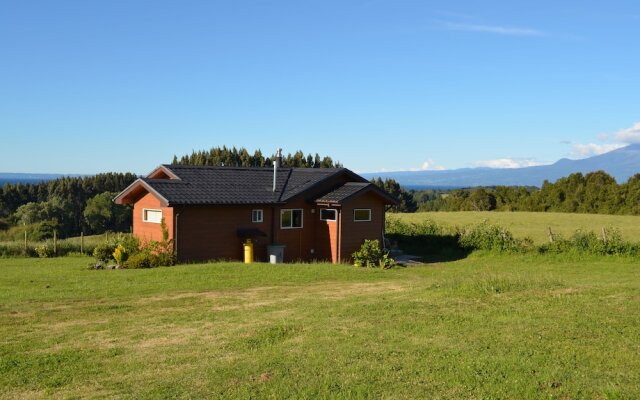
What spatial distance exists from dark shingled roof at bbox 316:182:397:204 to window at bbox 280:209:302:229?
4.05 ft

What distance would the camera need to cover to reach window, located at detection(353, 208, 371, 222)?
29.8 m

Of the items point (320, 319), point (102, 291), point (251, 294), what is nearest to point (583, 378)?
point (320, 319)

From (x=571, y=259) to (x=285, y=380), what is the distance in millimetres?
23281

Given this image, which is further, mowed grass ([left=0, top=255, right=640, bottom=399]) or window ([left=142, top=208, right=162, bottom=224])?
window ([left=142, top=208, right=162, bottom=224])

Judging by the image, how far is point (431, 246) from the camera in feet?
111

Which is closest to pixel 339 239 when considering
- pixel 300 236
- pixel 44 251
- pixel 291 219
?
pixel 300 236

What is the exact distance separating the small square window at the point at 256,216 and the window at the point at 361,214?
4.57m

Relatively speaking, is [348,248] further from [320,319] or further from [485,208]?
[485,208]

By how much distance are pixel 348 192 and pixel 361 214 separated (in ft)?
4.61

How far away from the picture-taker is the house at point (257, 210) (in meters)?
26.3

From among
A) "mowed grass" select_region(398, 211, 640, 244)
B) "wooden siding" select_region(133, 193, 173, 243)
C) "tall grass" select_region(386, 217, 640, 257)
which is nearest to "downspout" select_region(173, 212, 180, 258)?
"wooden siding" select_region(133, 193, 173, 243)

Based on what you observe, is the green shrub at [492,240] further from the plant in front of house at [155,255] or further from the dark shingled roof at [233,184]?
the plant in front of house at [155,255]

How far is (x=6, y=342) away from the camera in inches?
413

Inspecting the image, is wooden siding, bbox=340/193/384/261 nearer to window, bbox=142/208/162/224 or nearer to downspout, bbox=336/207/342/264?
downspout, bbox=336/207/342/264
